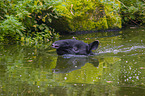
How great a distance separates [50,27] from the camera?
1322 cm

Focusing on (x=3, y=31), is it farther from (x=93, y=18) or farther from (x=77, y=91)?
(x=77, y=91)

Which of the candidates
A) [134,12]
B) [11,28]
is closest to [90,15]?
[134,12]

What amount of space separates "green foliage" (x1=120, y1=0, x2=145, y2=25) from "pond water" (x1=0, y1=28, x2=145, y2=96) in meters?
6.90

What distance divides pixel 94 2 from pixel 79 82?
9.88 metres

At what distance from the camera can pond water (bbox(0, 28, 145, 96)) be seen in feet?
15.7

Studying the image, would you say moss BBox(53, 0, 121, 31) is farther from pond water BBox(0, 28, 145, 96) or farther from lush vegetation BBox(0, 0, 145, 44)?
pond water BBox(0, 28, 145, 96)

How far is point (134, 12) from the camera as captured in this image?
16.2m

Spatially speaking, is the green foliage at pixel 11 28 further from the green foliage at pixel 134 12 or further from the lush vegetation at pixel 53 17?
the green foliage at pixel 134 12

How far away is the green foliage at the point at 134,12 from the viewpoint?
16.1 meters

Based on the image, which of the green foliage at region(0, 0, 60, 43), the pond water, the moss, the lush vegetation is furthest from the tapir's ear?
the moss

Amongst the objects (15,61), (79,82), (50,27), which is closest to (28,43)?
(50,27)

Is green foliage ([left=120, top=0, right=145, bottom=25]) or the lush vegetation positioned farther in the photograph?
green foliage ([left=120, top=0, right=145, bottom=25])

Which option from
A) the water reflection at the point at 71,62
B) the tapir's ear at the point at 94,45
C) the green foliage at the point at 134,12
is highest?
the tapir's ear at the point at 94,45


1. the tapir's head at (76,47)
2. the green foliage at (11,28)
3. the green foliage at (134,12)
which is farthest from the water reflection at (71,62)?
the green foliage at (134,12)
